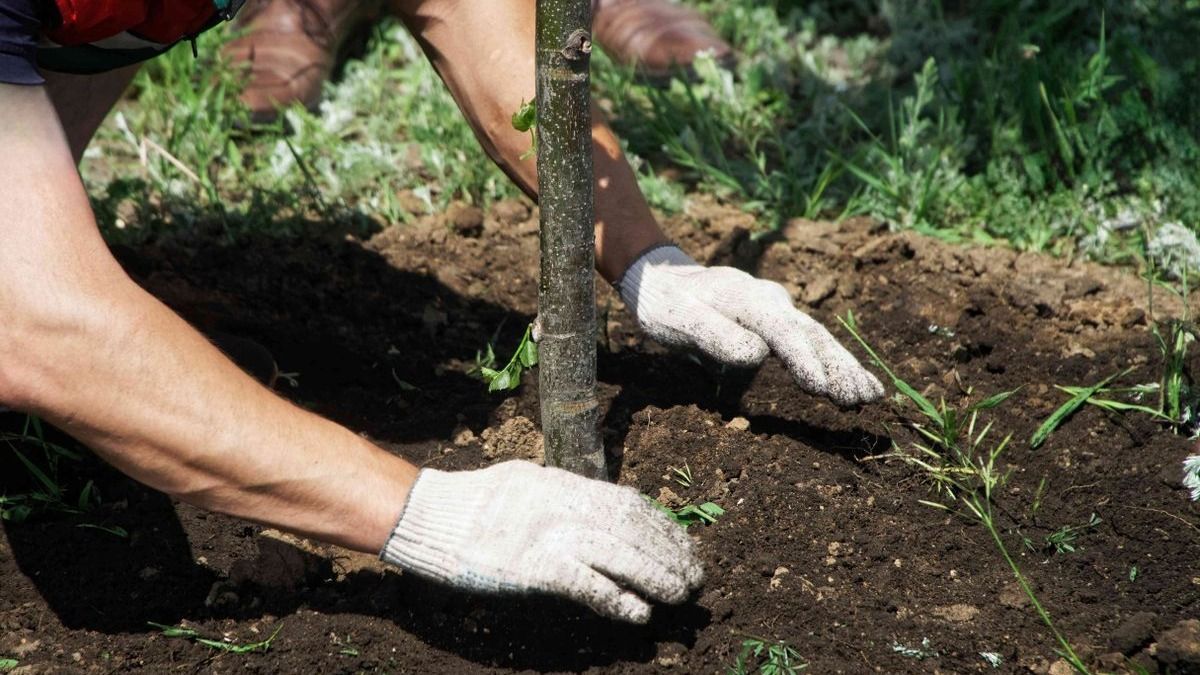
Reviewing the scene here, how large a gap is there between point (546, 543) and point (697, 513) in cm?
47

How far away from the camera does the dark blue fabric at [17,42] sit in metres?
1.73

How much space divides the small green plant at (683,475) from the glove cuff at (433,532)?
55 centimetres

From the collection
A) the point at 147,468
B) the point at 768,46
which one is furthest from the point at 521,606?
the point at 768,46

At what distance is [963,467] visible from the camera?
7.82ft

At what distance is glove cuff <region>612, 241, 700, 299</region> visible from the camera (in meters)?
2.59

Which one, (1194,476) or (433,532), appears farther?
(1194,476)

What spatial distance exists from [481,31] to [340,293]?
0.89 m

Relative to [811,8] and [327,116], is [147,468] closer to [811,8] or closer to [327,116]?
[327,116]

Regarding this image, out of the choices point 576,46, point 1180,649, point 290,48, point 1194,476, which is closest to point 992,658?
point 1180,649

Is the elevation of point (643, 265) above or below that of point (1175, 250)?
above

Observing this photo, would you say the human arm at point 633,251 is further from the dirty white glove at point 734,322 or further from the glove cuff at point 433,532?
the glove cuff at point 433,532

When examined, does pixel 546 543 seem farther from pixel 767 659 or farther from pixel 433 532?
pixel 767 659

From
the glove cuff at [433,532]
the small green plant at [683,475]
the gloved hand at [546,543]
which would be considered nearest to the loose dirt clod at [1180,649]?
the gloved hand at [546,543]

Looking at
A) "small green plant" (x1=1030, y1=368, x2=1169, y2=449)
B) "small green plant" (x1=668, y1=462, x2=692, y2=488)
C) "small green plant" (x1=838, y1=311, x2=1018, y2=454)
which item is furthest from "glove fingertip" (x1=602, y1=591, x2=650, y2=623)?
"small green plant" (x1=1030, y1=368, x2=1169, y2=449)
